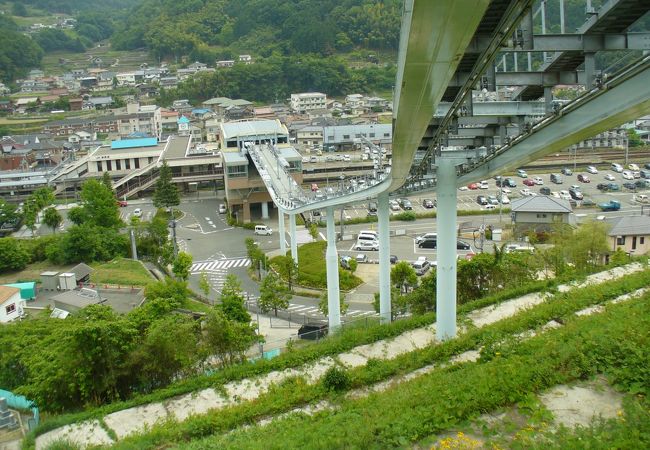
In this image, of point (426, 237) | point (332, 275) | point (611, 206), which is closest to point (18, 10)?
point (426, 237)

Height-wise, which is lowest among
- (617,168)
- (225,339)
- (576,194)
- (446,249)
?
(225,339)

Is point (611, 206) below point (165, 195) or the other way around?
below

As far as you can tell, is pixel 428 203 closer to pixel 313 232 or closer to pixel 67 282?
pixel 313 232

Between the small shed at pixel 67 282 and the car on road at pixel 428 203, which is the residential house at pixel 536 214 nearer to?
the car on road at pixel 428 203

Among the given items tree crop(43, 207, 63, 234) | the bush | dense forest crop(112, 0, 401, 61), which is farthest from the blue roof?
dense forest crop(112, 0, 401, 61)

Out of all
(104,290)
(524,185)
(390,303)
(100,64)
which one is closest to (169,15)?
(100,64)

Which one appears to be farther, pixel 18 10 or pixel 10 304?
pixel 18 10

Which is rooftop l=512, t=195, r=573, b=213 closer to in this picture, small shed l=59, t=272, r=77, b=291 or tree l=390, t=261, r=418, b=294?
tree l=390, t=261, r=418, b=294

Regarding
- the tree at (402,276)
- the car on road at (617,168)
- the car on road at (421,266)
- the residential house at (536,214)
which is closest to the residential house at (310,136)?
the car on road at (617,168)
